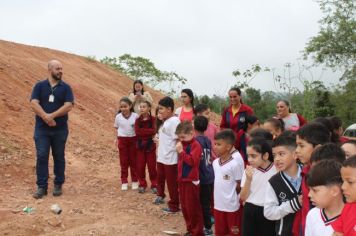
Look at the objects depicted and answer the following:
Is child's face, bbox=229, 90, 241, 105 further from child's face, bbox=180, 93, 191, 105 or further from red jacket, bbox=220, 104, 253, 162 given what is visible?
child's face, bbox=180, 93, 191, 105

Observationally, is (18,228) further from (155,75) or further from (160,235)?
(155,75)

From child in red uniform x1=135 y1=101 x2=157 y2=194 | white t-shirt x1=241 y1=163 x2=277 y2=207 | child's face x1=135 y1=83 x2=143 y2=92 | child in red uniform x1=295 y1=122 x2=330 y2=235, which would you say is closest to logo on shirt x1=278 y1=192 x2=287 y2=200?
child in red uniform x1=295 y1=122 x2=330 y2=235

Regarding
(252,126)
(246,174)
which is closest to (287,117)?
(252,126)

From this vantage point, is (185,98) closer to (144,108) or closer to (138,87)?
(144,108)

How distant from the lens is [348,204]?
242 centimetres

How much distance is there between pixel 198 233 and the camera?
5.08m

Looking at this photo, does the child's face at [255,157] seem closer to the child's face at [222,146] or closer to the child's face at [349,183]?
the child's face at [222,146]

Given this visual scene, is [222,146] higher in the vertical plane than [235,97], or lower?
lower

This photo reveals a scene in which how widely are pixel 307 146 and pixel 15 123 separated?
692 cm

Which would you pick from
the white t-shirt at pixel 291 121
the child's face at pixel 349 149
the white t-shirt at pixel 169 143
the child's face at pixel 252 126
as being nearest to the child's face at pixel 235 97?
the child's face at pixel 252 126

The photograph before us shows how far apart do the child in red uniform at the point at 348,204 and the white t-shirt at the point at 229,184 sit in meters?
2.03

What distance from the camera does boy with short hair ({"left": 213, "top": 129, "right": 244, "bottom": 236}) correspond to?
175 inches

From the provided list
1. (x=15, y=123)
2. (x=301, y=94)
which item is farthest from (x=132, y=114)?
(x=301, y=94)

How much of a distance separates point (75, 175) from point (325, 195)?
5.57 meters
